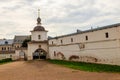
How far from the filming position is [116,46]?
28.3 metres

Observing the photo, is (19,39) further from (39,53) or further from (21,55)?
(39,53)

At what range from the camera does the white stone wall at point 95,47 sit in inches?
1123

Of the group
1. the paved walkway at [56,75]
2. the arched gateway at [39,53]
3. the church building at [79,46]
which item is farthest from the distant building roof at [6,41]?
the paved walkway at [56,75]

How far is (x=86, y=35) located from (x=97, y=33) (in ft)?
11.1

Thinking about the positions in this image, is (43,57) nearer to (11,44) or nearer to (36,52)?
(36,52)

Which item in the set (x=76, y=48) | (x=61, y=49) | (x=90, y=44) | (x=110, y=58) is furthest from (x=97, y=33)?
(x=61, y=49)

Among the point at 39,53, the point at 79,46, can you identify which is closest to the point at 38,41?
the point at 39,53

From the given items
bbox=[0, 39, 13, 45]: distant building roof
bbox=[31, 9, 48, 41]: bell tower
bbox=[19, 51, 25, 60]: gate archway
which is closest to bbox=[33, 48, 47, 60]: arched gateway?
bbox=[31, 9, 48, 41]: bell tower

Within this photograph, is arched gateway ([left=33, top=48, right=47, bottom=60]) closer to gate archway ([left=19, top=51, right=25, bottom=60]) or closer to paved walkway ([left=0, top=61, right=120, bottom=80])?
gate archway ([left=19, top=51, right=25, bottom=60])

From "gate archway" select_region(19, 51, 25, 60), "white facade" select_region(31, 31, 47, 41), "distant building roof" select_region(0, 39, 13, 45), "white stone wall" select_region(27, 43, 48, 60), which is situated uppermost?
"distant building roof" select_region(0, 39, 13, 45)

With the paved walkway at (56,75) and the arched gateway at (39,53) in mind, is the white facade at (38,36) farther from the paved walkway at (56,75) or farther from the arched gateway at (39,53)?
the paved walkway at (56,75)

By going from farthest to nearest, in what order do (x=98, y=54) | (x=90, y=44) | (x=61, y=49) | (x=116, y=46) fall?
(x=61, y=49)
(x=90, y=44)
(x=98, y=54)
(x=116, y=46)

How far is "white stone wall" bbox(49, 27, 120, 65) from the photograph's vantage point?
1123 inches

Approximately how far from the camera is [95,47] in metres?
32.9
